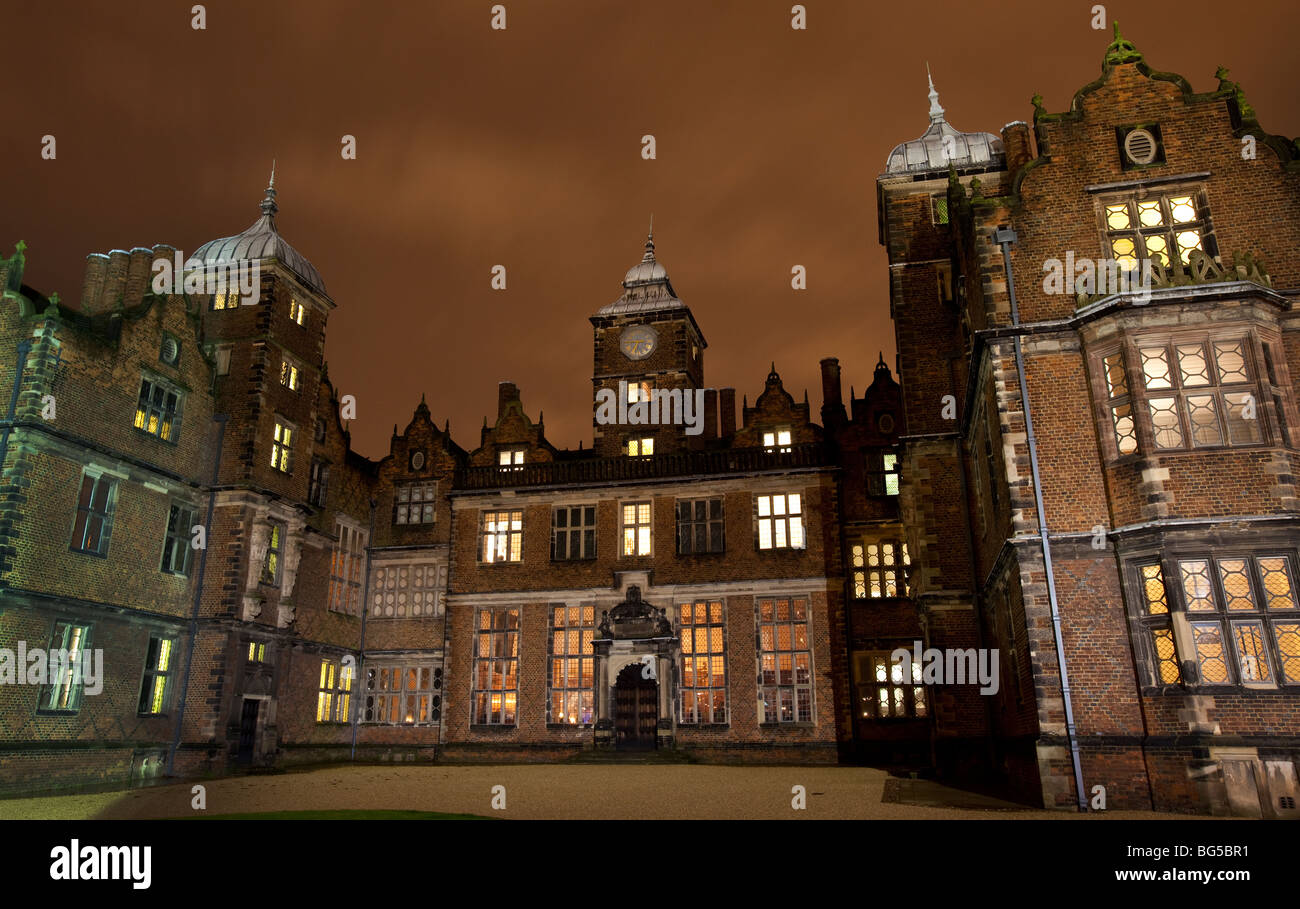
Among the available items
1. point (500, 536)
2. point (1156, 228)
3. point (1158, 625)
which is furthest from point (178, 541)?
point (1156, 228)

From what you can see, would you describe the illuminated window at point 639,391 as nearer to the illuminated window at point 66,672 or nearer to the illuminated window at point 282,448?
the illuminated window at point 282,448

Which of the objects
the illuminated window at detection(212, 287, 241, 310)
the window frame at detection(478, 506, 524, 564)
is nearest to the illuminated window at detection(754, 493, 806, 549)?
the window frame at detection(478, 506, 524, 564)

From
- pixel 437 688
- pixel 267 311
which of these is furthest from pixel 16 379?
pixel 437 688

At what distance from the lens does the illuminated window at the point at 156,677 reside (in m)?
23.3

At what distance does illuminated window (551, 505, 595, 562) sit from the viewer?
31.0m

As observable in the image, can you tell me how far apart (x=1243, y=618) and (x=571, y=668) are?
21.3m

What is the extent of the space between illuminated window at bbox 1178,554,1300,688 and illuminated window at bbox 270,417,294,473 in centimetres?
2567

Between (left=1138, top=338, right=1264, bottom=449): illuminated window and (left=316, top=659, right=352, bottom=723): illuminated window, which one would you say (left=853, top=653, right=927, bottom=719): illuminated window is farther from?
(left=316, top=659, right=352, bottom=723): illuminated window

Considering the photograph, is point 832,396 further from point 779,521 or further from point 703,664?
point 703,664

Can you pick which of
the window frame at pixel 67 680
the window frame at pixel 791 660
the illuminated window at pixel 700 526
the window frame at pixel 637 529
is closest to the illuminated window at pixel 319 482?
the window frame at pixel 67 680

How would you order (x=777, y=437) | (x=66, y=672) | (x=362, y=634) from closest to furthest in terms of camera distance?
1. (x=66, y=672)
2. (x=777, y=437)
3. (x=362, y=634)

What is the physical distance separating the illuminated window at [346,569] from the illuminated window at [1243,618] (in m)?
27.5

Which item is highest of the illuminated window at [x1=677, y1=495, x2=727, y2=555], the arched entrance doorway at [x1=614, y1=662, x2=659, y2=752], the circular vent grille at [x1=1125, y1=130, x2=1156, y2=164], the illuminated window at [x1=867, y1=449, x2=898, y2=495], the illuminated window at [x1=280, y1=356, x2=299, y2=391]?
the illuminated window at [x1=280, y1=356, x2=299, y2=391]

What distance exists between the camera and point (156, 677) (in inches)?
936
